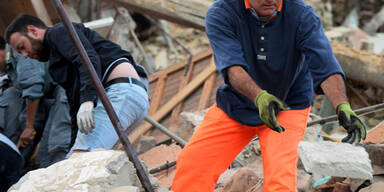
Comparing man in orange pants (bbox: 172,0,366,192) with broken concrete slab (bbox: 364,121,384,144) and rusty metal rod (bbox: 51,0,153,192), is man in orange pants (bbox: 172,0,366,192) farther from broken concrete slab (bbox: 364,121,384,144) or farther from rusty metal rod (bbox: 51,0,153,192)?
broken concrete slab (bbox: 364,121,384,144)

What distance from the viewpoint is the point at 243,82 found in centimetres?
232

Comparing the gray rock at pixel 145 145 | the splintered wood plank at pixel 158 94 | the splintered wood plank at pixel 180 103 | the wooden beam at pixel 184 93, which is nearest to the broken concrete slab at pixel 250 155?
the gray rock at pixel 145 145

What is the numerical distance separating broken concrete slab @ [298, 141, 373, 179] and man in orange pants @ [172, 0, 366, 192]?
78mm

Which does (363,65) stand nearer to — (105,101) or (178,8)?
(178,8)

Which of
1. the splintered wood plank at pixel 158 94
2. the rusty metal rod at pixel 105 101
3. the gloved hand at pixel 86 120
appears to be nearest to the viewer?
the rusty metal rod at pixel 105 101

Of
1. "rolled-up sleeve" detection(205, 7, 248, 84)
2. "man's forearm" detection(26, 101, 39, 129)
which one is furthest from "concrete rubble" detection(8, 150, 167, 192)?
"man's forearm" detection(26, 101, 39, 129)

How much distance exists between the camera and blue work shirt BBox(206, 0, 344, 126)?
2.41m

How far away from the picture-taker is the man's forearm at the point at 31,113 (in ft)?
13.0

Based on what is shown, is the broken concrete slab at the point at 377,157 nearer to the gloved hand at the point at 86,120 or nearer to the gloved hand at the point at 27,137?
the gloved hand at the point at 86,120

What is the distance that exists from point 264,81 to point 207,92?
10.0 ft

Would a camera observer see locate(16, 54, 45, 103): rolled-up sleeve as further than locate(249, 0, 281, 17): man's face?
Yes

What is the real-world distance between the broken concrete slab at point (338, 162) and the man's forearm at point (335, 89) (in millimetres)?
243

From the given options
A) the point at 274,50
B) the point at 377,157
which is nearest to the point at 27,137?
the point at 274,50

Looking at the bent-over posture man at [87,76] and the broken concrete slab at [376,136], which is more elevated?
the bent-over posture man at [87,76]
